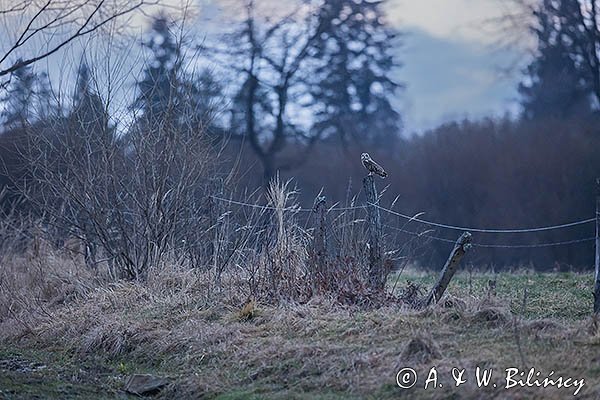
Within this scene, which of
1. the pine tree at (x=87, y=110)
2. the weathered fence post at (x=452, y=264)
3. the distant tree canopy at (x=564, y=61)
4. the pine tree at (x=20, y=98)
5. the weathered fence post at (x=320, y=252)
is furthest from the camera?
the distant tree canopy at (x=564, y=61)

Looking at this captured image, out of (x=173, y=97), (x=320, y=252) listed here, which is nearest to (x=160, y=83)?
(x=173, y=97)

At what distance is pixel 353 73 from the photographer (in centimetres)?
3694

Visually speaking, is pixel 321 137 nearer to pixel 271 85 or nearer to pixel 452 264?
pixel 271 85

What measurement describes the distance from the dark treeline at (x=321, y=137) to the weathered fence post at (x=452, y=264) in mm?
4469

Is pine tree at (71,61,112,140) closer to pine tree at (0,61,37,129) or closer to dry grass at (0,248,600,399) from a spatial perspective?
pine tree at (0,61,37,129)

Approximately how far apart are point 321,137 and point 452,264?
85.6 feet

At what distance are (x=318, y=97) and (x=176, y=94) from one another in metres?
21.7

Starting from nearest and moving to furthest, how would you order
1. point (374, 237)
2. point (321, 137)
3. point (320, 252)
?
point (374, 237) < point (320, 252) < point (321, 137)

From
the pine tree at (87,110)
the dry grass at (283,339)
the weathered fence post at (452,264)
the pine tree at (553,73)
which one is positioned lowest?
the dry grass at (283,339)

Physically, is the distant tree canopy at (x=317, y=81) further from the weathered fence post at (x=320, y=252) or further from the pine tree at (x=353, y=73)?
the weathered fence post at (x=320, y=252)

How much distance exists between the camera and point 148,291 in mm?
12828

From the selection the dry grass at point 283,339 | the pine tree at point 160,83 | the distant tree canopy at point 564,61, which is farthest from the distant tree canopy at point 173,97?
the distant tree canopy at point 564,61

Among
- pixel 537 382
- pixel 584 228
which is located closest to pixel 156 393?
pixel 537 382

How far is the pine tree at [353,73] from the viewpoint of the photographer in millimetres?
36344
